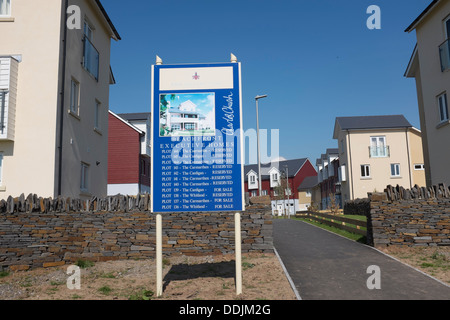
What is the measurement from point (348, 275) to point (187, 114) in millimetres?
5117

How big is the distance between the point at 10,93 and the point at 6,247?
18.1 feet

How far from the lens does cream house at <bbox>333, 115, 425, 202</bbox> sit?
39062 mm

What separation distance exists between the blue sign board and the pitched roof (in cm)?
3398

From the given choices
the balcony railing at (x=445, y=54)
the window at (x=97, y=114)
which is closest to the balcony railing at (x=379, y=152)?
the balcony railing at (x=445, y=54)

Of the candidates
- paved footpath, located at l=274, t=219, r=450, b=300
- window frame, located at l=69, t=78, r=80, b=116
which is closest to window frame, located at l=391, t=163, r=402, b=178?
paved footpath, located at l=274, t=219, r=450, b=300

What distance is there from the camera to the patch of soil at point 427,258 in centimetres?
872

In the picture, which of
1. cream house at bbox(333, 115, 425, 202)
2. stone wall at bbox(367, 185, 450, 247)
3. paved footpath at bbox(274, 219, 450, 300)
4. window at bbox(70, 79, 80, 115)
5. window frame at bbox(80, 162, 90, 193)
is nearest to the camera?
paved footpath at bbox(274, 219, 450, 300)

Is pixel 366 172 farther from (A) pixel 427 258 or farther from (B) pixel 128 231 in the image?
(B) pixel 128 231

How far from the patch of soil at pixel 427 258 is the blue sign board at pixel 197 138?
506 centimetres

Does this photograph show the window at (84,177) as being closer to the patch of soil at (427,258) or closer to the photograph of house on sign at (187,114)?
the photograph of house on sign at (187,114)

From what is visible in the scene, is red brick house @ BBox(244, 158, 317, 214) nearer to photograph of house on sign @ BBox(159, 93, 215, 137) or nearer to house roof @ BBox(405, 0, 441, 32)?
house roof @ BBox(405, 0, 441, 32)
